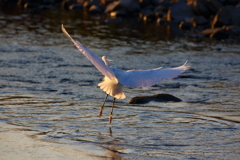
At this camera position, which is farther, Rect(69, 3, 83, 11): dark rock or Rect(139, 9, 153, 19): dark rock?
Rect(69, 3, 83, 11): dark rock

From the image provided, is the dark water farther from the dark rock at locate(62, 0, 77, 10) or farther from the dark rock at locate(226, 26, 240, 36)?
the dark rock at locate(62, 0, 77, 10)

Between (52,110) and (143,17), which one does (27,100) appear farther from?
(143,17)

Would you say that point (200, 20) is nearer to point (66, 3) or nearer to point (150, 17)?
point (150, 17)

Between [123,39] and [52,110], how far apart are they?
9.61m

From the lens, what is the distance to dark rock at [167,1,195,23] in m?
23.2

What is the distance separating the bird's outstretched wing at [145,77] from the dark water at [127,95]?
2.27ft

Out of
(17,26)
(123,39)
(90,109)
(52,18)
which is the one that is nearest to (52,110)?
(90,109)

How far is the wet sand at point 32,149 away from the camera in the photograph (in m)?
5.74

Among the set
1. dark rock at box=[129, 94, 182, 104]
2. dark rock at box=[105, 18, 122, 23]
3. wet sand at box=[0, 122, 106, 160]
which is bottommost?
dark rock at box=[129, 94, 182, 104]

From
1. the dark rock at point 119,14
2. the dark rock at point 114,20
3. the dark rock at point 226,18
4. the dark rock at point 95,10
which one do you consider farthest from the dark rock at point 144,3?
the dark rock at point 226,18

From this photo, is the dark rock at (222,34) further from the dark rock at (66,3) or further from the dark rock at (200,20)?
the dark rock at (66,3)

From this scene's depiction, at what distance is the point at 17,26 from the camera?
2028 centimetres

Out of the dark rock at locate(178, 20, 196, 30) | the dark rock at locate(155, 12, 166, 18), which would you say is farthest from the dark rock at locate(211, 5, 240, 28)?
the dark rock at locate(155, 12, 166, 18)

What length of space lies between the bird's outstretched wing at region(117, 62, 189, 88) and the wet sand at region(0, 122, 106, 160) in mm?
1671
